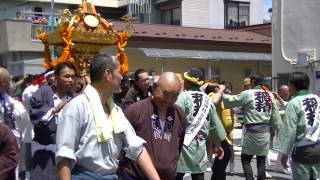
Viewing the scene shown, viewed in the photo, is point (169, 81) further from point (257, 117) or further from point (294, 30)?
point (294, 30)

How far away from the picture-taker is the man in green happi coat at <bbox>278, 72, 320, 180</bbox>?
19.6ft

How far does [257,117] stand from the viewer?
848cm

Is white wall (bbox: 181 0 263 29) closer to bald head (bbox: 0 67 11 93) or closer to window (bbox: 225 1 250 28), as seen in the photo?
window (bbox: 225 1 250 28)

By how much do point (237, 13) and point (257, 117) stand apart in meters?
25.5

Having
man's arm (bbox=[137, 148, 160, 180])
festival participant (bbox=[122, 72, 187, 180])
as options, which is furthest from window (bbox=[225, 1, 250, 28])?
man's arm (bbox=[137, 148, 160, 180])

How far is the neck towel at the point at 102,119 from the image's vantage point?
3580 millimetres

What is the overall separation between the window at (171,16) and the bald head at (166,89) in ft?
91.0

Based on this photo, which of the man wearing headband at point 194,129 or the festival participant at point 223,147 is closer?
the man wearing headband at point 194,129

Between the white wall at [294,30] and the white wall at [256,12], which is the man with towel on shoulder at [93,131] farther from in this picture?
the white wall at [256,12]

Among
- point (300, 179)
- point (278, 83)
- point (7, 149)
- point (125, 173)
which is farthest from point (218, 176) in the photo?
point (278, 83)

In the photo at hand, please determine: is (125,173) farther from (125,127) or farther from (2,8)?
(2,8)

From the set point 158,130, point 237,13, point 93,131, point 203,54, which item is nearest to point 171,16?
point 237,13

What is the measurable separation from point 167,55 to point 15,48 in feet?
31.0

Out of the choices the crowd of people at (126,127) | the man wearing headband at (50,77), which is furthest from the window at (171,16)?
the man wearing headband at (50,77)
